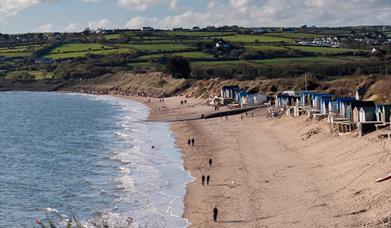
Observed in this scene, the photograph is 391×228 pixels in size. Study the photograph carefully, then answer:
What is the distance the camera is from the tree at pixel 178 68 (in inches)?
4963

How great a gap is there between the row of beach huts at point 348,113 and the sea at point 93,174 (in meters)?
10.8

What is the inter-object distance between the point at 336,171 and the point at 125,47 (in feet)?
442

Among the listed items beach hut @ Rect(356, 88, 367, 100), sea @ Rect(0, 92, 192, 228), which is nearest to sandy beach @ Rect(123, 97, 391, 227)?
sea @ Rect(0, 92, 192, 228)

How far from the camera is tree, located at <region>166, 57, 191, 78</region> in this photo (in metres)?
126

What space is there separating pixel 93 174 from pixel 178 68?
283 ft

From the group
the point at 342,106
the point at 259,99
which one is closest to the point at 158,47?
the point at 259,99

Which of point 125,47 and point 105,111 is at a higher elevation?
point 125,47

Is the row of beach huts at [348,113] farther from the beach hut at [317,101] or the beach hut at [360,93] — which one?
the beach hut at [360,93]

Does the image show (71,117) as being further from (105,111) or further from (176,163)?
(176,163)

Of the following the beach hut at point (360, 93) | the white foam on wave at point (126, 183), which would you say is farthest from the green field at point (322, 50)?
the white foam on wave at point (126, 183)

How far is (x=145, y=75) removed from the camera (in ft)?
449

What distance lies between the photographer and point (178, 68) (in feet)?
415

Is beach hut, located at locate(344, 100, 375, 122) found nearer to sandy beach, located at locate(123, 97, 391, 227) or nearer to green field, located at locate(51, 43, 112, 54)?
sandy beach, located at locate(123, 97, 391, 227)

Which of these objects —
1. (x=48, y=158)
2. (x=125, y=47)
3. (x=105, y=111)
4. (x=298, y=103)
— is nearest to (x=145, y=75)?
(x=125, y=47)
